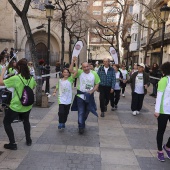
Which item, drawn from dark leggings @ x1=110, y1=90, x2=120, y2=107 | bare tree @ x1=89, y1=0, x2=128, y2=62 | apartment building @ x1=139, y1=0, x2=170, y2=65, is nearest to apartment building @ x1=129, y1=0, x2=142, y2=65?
apartment building @ x1=139, y1=0, x2=170, y2=65

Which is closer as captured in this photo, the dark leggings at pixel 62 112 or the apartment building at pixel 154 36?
the dark leggings at pixel 62 112

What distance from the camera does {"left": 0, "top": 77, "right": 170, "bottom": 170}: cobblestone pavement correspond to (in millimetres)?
4242

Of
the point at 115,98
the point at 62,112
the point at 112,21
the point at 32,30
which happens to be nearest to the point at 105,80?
the point at 115,98

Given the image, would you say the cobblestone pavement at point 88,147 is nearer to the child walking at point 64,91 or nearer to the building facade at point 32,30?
the child walking at point 64,91

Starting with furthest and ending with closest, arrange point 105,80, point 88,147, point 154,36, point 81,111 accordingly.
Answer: point 154,36 < point 105,80 < point 81,111 < point 88,147

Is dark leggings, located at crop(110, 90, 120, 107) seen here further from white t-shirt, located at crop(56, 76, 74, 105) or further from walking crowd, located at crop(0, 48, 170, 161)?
white t-shirt, located at crop(56, 76, 74, 105)

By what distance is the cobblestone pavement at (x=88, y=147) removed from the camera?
4242 millimetres

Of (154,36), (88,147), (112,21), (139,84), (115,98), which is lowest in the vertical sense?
(88,147)

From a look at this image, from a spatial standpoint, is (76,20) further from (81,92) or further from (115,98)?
(81,92)

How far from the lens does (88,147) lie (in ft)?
16.7

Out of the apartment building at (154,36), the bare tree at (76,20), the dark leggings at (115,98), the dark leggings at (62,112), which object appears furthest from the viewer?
the bare tree at (76,20)

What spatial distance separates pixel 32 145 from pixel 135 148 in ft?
6.89

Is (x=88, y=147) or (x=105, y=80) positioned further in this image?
(x=105, y=80)

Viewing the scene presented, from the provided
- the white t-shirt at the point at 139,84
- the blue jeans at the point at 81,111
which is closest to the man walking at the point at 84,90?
the blue jeans at the point at 81,111
